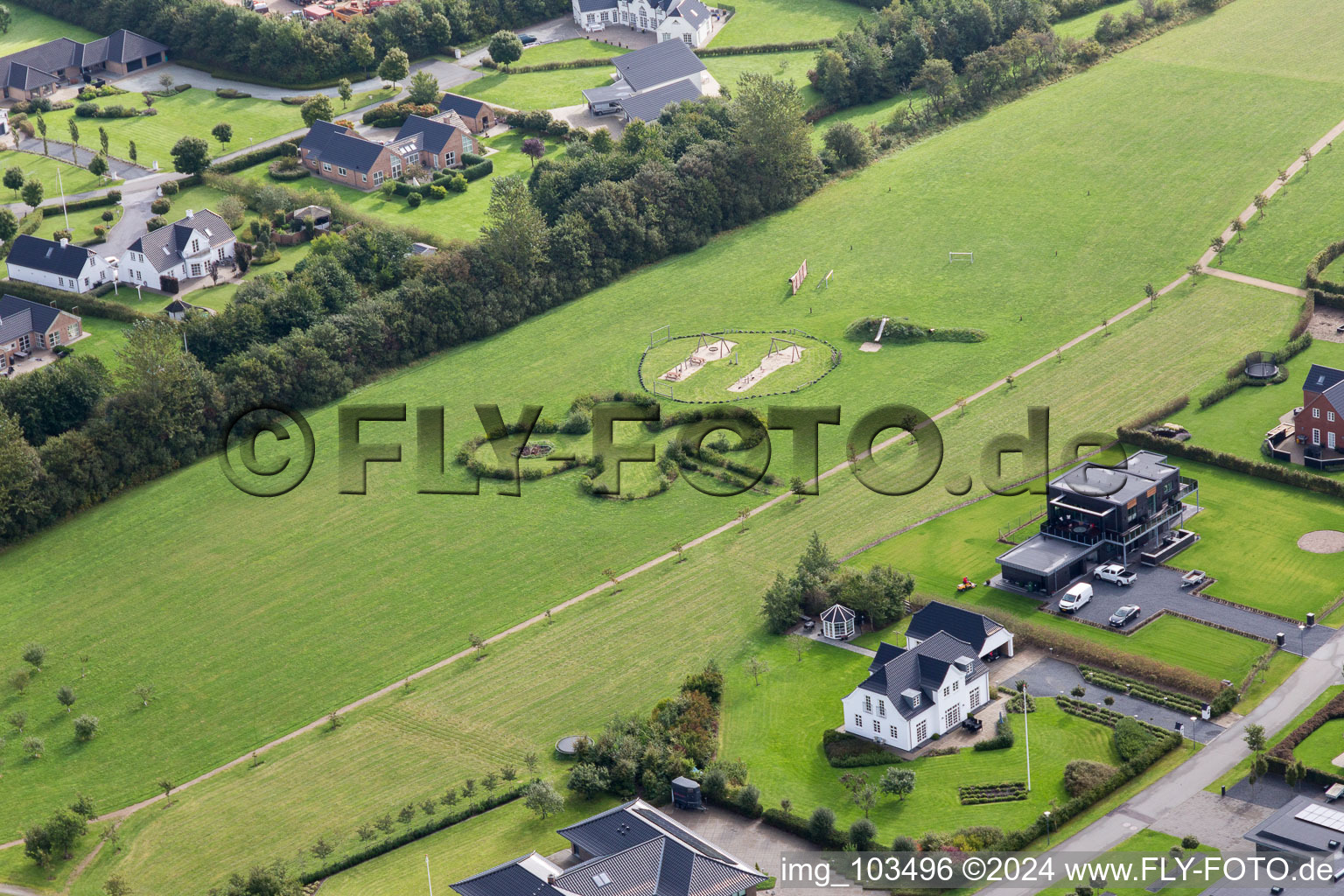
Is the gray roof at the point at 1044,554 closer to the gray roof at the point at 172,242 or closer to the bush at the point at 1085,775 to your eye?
the bush at the point at 1085,775

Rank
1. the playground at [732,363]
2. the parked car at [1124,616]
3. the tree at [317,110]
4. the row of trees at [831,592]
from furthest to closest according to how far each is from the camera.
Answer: the tree at [317,110] → the playground at [732,363] → the row of trees at [831,592] → the parked car at [1124,616]

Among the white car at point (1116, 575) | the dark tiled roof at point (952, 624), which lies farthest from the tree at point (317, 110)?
the white car at point (1116, 575)

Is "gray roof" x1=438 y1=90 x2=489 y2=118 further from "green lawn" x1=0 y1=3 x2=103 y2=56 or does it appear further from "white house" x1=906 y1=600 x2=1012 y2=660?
"white house" x1=906 y1=600 x2=1012 y2=660

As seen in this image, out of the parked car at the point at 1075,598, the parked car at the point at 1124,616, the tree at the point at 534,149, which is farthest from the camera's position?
the tree at the point at 534,149

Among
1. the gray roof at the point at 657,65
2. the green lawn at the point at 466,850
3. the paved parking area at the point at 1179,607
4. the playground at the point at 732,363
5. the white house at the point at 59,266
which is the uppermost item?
the gray roof at the point at 657,65

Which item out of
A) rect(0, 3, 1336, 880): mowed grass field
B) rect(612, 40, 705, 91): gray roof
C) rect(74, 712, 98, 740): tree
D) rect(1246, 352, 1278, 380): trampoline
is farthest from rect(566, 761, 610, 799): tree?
rect(612, 40, 705, 91): gray roof
